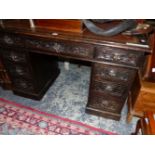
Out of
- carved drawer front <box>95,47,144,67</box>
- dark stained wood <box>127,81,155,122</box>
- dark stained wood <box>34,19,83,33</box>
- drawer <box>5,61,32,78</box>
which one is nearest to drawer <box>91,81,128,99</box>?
dark stained wood <box>127,81,155,122</box>

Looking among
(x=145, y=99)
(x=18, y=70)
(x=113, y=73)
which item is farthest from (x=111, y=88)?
(x=18, y=70)

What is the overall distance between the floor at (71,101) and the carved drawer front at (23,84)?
18cm

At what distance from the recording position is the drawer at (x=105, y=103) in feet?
5.09

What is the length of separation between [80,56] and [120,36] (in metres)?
0.38

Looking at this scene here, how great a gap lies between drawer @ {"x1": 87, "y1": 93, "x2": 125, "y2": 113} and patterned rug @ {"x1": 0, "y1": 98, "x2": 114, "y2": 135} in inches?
9.8

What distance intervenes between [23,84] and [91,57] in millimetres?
1032

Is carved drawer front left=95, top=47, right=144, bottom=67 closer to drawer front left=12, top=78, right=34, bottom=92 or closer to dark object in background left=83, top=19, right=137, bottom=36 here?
dark object in background left=83, top=19, right=137, bottom=36

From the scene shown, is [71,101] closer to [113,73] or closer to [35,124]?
[35,124]

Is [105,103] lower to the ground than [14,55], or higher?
lower

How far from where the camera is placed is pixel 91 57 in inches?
50.6

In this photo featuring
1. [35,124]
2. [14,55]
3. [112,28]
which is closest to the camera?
[112,28]

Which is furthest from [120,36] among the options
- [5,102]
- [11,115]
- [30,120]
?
[5,102]
